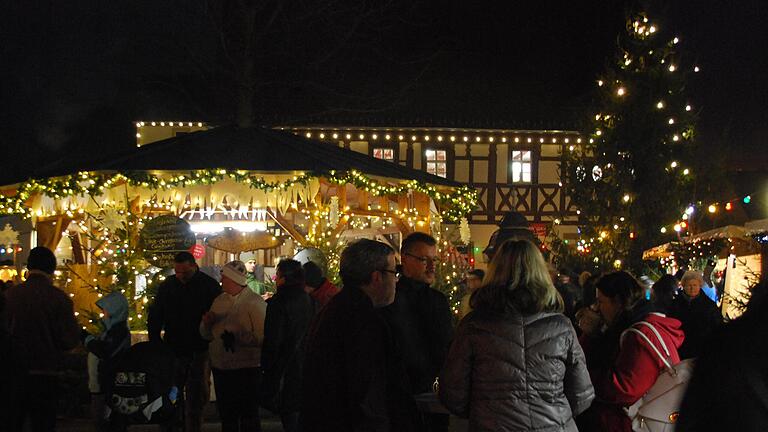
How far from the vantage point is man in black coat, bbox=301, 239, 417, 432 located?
380 cm

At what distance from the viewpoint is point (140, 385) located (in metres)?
7.23

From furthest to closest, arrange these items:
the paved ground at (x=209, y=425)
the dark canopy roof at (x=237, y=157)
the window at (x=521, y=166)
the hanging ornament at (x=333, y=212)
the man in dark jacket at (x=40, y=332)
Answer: the window at (x=521, y=166), the hanging ornament at (x=333, y=212), the dark canopy roof at (x=237, y=157), the paved ground at (x=209, y=425), the man in dark jacket at (x=40, y=332)

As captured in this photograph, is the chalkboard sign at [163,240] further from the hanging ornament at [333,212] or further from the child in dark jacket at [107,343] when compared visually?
the child in dark jacket at [107,343]

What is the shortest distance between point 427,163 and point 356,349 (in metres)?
27.0

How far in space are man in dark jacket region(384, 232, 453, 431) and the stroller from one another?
2797mm

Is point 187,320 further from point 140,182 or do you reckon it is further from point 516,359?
point 516,359

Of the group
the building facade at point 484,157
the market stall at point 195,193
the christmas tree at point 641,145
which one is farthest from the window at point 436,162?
the market stall at point 195,193

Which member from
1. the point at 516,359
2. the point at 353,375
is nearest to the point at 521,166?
the point at 516,359

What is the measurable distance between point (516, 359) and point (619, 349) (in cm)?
135

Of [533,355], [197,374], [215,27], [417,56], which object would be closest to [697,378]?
[533,355]

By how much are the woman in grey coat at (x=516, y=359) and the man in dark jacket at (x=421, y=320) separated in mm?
1144

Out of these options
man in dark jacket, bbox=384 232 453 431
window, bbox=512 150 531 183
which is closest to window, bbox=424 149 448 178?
window, bbox=512 150 531 183

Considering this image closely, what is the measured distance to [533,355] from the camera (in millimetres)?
3902

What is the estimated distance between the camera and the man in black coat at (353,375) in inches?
150
